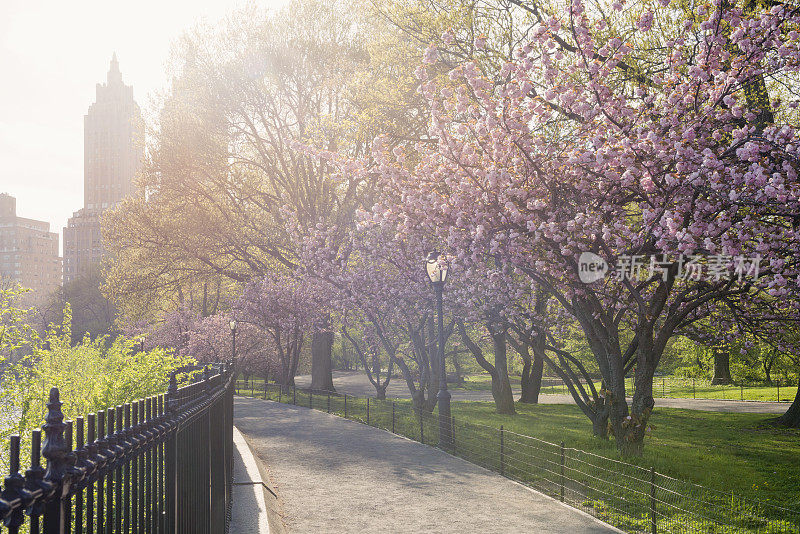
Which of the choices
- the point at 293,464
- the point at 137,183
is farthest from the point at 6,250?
the point at 293,464

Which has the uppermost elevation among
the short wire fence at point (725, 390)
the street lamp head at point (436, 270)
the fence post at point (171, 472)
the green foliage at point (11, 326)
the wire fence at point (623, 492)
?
the street lamp head at point (436, 270)

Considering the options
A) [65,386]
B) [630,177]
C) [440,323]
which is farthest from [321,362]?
[65,386]

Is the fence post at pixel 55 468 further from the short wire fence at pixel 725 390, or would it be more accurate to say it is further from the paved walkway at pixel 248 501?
the short wire fence at pixel 725 390

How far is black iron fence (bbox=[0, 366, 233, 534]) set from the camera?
6.54ft

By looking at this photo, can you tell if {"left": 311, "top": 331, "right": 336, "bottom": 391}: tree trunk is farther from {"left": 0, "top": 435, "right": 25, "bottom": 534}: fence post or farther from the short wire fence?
{"left": 0, "top": 435, "right": 25, "bottom": 534}: fence post

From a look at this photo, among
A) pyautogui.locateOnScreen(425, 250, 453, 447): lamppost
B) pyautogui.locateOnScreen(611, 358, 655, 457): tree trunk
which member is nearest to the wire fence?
pyautogui.locateOnScreen(425, 250, 453, 447): lamppost

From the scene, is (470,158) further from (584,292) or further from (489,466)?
(489,466)

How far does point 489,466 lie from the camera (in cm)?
1454

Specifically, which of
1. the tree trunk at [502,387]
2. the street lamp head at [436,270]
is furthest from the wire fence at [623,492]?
the tree trunk at [502,387]

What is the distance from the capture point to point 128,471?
3055 mm

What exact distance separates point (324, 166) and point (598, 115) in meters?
22.3

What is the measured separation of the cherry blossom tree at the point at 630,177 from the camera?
10648mm

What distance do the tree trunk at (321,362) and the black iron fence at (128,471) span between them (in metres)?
31.4

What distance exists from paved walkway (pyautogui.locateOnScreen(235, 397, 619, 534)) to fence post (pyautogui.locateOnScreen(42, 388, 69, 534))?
25.0ft
